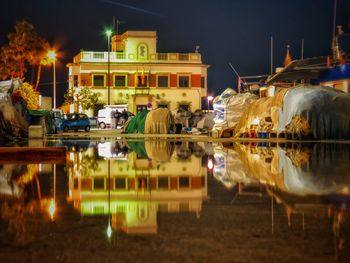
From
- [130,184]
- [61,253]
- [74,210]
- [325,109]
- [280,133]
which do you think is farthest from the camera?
[280,133]

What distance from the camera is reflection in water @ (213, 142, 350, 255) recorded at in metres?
8.65

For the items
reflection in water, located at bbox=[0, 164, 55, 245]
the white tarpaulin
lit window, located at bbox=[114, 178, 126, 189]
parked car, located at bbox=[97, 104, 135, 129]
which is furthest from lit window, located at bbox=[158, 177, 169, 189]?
parked car, located at bbox=[97, 104, 135, 129]

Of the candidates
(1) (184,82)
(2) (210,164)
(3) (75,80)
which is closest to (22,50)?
(3) (75,80)

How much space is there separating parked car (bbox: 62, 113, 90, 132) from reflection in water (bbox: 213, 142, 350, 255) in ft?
130

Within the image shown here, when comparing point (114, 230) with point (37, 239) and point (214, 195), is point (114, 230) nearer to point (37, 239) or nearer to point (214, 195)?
point (37, 239)

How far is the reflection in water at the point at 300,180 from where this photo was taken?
28.4ft

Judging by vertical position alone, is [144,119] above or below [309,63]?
below

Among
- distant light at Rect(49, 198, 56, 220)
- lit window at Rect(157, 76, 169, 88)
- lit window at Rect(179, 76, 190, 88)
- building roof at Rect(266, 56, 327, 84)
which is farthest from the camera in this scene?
lit window at Rect(179, 76, 190, 88)

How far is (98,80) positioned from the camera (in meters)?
85.1

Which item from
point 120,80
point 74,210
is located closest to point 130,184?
point 74,210

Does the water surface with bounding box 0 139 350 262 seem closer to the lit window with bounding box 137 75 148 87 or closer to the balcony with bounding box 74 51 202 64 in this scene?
the lit window with bounding box 137 75 148 87

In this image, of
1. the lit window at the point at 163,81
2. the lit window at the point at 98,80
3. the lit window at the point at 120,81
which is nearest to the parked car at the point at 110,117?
the lit window at the point at 120,81

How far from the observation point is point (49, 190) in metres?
11.0

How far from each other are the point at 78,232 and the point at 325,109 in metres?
24.3
